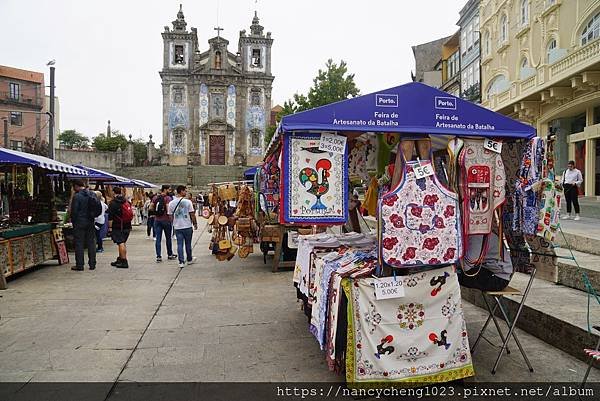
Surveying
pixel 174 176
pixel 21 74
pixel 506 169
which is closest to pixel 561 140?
pixel 506 169

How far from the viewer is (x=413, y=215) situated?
365 cm

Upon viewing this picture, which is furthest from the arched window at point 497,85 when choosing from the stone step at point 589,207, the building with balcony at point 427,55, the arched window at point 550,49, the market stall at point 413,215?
the market stall at point 413,215

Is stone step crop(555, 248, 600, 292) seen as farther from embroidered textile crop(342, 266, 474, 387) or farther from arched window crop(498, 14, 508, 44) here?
arched window crop(498, 14, 508, 44)

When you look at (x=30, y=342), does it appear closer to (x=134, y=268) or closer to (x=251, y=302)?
(x=251, y=302)

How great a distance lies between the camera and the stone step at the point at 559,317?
4329 millimetres

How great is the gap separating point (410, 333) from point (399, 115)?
1.82 meters

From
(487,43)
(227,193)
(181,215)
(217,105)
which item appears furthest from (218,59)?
(181,215)

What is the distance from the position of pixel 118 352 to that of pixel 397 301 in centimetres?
289

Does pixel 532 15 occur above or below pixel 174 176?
above

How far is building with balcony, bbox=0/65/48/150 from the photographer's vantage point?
53375 mm

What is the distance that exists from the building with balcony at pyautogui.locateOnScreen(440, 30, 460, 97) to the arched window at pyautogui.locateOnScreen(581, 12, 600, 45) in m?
13.7

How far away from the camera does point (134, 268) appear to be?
9.82 metres

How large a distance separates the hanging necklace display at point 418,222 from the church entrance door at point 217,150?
47.8 m

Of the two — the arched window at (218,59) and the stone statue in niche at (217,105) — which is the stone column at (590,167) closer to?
the stone statue in niche at (217,105)
